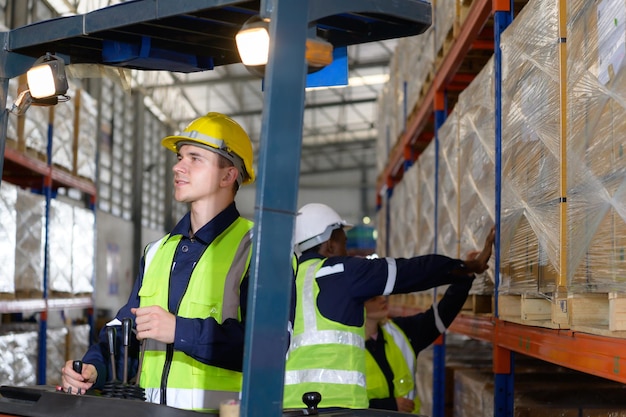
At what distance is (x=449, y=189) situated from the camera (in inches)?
211

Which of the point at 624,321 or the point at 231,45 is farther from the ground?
the point at 231,45

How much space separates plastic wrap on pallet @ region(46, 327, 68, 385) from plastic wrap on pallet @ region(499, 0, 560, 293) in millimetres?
6588

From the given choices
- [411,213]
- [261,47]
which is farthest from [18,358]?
[261,47]

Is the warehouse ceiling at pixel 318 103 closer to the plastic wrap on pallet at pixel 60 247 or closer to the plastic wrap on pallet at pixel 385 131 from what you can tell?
the plastic wrap on pallet at pixel 385 131

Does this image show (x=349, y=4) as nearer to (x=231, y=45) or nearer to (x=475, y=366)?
(x=231, y=45)

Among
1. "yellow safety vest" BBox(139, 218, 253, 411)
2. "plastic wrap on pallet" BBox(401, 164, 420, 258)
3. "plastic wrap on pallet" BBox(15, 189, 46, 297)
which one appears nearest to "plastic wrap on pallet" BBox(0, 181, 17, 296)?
"plastic wrap on pallet" BBox(15, 189, 46, 297)

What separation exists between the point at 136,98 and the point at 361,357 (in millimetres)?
18543

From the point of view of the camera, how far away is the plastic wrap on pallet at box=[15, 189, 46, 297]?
8.05 meters

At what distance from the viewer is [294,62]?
6.40 feet

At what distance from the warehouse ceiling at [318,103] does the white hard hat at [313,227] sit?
48.8 ft

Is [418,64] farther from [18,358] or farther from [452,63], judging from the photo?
[18,358]

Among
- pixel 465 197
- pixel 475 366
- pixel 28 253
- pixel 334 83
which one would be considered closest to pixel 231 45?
pixel 334 83

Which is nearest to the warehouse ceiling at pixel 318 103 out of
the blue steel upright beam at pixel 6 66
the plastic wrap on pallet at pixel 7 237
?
the plastic wrap on pallet at pixel 7 237

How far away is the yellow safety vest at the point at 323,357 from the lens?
3330 millimetres
